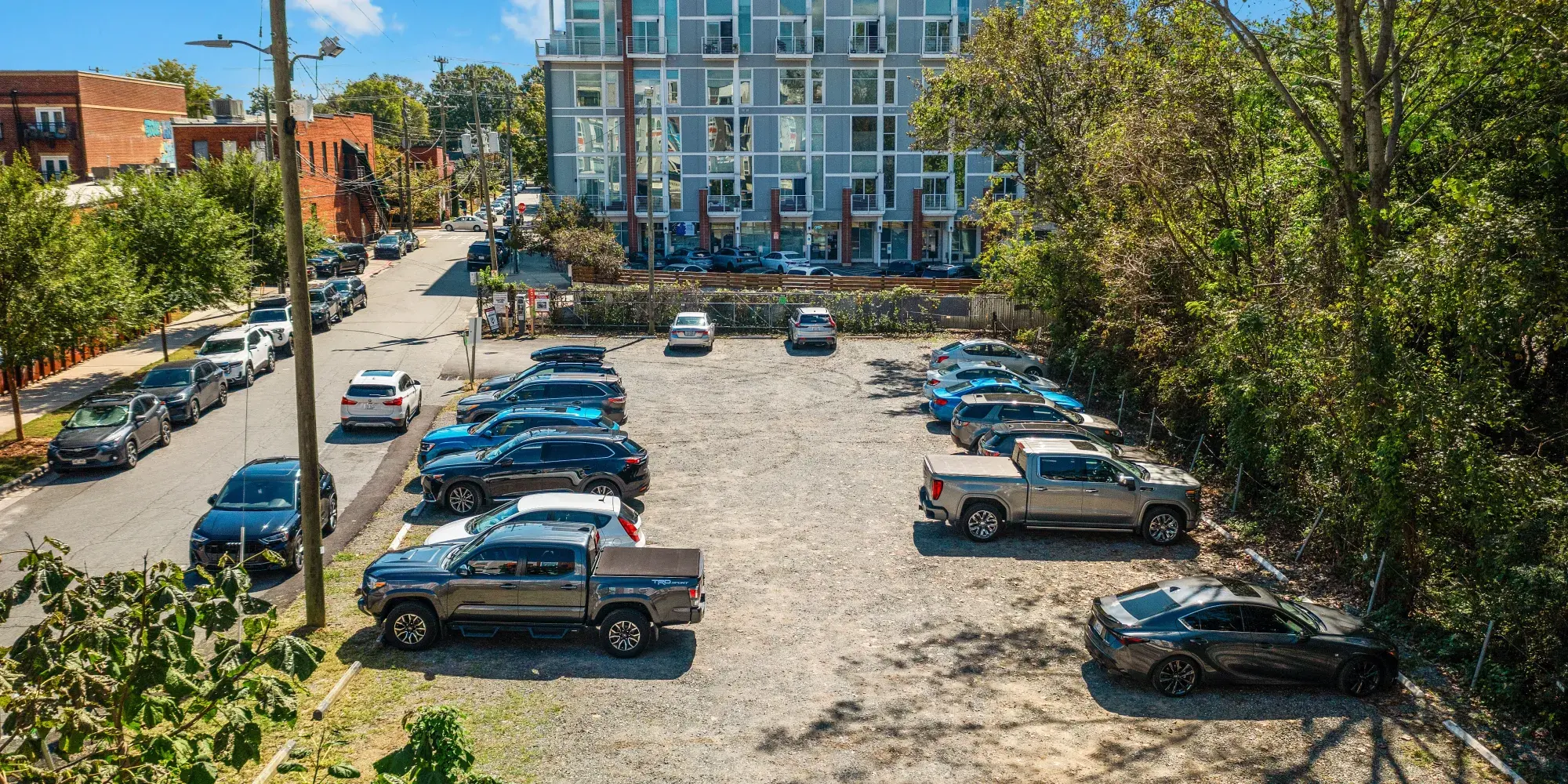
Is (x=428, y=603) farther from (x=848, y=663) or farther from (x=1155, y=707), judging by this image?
(x=1155, y=707)

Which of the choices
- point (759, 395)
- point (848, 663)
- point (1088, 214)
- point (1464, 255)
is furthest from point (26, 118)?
point (1464, 255)

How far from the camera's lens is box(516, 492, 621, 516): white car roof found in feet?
56.1

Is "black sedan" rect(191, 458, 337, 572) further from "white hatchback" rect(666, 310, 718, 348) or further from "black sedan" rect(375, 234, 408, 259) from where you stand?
"black sedan" rect(375, 234, 408, 259)

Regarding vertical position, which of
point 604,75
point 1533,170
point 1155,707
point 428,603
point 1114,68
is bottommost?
point 1155,707

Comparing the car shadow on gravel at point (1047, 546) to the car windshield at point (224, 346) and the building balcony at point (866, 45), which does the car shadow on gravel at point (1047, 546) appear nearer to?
the car windshield at point (224, 346)

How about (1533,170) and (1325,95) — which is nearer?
(1533,170)

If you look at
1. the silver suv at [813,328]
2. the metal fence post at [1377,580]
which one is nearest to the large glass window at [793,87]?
the silver suv at [813,328]

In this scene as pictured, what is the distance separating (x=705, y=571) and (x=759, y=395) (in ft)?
44.7

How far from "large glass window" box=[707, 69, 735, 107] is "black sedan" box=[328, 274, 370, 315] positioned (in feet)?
73.0

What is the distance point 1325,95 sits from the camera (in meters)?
19.1

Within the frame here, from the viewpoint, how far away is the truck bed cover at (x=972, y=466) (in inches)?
737

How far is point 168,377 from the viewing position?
2733 cm

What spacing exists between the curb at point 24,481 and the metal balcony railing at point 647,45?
4007cm

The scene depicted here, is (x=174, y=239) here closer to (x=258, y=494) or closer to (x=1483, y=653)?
(x=258, y=494)
